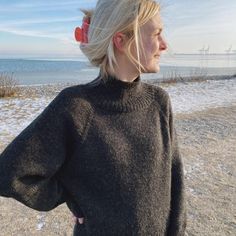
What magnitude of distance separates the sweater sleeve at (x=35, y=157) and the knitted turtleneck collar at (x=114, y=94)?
148mm

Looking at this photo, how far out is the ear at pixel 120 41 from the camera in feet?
4.84

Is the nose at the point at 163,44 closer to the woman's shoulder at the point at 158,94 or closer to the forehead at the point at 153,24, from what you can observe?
the forehead at the point at 153,24

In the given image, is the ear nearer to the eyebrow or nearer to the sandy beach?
the eyebrow

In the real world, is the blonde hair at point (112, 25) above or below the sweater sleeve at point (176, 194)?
above

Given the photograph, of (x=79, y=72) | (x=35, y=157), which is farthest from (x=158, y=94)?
(x=79, y=72)

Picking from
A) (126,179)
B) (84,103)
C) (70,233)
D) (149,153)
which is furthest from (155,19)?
(70,233)

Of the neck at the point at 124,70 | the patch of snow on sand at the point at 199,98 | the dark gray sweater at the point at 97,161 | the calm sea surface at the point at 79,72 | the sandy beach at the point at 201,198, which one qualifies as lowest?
the calm sea surface at the point at 79,72

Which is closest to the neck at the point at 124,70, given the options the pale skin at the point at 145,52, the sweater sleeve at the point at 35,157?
the pale skin at the point at 145,52

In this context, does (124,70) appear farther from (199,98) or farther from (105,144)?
(199,98)

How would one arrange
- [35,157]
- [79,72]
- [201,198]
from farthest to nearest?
[79,72] < [201,198] < [35,157]

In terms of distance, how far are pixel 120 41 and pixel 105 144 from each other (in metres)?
0.41

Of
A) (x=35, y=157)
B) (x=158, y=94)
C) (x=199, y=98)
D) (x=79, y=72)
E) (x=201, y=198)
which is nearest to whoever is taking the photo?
(x=35, y=157)

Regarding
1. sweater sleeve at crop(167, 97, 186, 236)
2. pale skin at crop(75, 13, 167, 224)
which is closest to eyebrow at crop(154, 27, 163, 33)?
pale skin at crop(75, 13, 167, 224)

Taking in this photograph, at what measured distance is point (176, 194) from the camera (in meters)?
1.77
